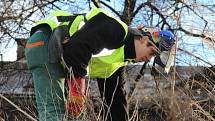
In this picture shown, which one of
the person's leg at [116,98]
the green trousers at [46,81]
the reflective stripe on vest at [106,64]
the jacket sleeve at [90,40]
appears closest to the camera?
the jacket sleeve at [90,40]

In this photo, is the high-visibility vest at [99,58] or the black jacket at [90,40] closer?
the black jacket at [90,40]

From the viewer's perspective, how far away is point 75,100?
314cm

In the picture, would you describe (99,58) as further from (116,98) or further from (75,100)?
(116,98)

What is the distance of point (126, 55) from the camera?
344cm

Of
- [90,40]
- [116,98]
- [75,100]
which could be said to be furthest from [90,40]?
[116,98]

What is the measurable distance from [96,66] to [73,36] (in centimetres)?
30

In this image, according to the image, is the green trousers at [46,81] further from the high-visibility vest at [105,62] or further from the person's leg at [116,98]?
the person's leg at [116,98]

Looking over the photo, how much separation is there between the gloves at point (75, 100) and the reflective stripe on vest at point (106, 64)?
204mm

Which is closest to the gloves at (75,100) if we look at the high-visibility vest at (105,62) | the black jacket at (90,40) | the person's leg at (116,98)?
the black jacket at (90,40)

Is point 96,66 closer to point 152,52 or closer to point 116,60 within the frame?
point 116,60

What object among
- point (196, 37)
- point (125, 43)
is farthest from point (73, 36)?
point (196, 37)

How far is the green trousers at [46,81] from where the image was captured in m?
3.24

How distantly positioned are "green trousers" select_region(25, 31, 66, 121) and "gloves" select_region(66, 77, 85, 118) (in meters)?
A: 0.09

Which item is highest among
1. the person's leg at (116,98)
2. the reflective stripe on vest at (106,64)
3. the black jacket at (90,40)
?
the black jacket at (90,40)
